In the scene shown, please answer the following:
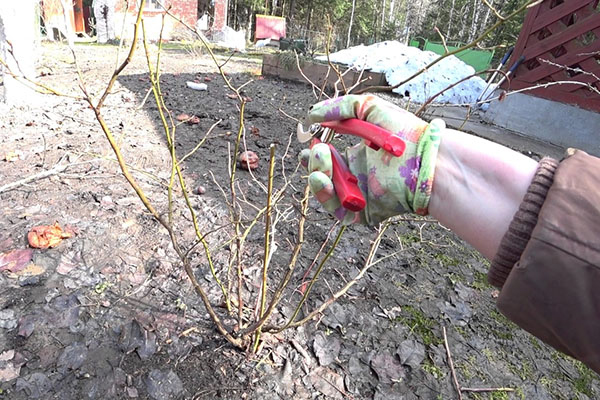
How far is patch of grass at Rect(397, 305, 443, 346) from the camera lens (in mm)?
1793

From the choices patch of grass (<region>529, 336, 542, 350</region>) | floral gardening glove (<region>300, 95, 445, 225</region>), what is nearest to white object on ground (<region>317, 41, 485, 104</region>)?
patch of grass (<region>529, 336, 542, 350</region>)

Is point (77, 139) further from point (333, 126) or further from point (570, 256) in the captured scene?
point (570, 256)

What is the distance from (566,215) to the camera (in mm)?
683

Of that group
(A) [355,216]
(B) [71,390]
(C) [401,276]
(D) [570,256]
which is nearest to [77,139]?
(B) [71,390]

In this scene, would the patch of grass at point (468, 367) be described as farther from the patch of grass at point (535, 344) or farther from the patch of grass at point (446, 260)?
the patch of grass at point (446, 260)

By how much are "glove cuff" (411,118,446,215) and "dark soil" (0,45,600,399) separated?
1.14 feet

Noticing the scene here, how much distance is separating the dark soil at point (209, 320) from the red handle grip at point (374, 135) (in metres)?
0.26

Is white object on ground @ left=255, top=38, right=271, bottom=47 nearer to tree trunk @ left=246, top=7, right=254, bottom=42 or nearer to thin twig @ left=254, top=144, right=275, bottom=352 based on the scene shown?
tree trunk @ left=246, top=7, right=254, bottom=42

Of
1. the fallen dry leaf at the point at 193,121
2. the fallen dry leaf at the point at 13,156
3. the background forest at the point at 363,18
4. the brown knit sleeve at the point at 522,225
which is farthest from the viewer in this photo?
the background forest at the point at 363,18

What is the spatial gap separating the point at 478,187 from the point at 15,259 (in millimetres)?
2148

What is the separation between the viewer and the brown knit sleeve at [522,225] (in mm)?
753

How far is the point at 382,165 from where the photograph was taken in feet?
3.20

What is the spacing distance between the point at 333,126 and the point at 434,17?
28757 millimetres

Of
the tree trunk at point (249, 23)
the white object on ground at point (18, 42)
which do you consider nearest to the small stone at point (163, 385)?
the white object on ground at point (18, 42)
